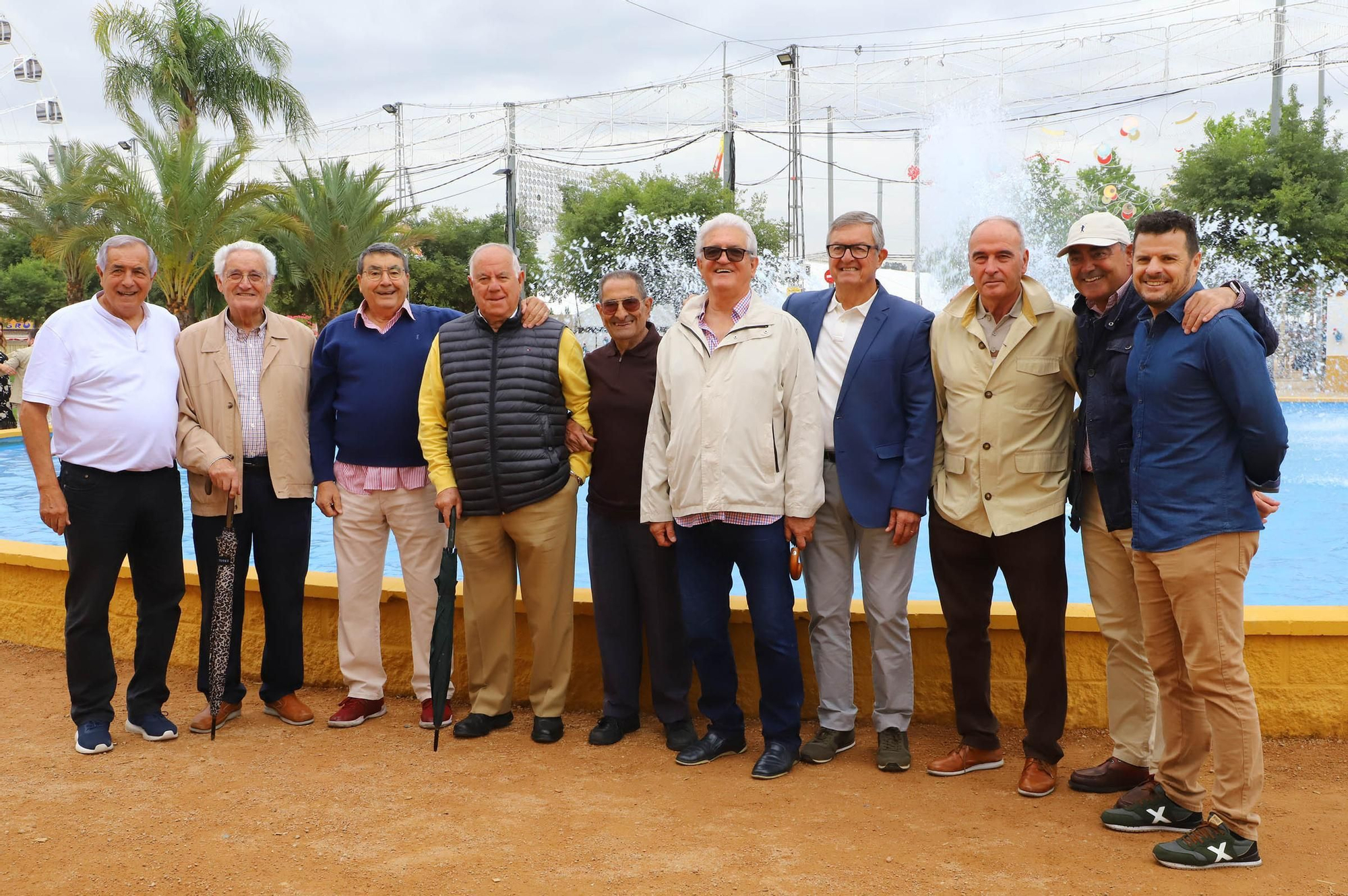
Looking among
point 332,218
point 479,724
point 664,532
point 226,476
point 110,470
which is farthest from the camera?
point 332,218

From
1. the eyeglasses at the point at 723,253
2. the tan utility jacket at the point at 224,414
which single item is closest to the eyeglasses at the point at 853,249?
the eyeglasses at the point at 723,253

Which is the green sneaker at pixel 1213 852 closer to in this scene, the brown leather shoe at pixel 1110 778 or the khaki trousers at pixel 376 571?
the brown leather shoe at pixel 1110 778

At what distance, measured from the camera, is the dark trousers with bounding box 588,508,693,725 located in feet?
14.5

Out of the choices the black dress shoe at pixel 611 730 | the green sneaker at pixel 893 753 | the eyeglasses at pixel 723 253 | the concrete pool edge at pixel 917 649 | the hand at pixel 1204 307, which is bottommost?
the black dress shoe at pixel 611 730

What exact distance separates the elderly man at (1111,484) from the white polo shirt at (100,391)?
3.56 m

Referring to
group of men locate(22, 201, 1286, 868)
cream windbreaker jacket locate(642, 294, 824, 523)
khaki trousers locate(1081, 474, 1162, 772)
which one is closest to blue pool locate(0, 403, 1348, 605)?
group of men locate(22, 201, 1286, 868)

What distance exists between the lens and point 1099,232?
3.68m

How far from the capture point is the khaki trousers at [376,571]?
15.4 ft

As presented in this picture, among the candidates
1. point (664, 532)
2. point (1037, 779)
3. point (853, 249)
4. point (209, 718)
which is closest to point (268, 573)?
point (209, 718)

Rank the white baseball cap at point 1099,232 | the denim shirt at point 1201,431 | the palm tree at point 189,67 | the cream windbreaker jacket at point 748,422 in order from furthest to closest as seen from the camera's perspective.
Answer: the palm tree at point 189,67 → the cream windbreaker jacket at point 748,422 → the white baseball cap at point 1099,232 → the denim shirt at point 1201,431

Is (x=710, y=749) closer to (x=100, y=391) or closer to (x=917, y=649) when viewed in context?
(x=917, y=649)

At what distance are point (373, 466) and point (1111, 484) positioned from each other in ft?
9.64

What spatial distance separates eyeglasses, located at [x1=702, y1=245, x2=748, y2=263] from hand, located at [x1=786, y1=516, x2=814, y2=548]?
1004 mm

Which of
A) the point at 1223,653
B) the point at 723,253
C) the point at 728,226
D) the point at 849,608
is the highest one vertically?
the point at 728,226
